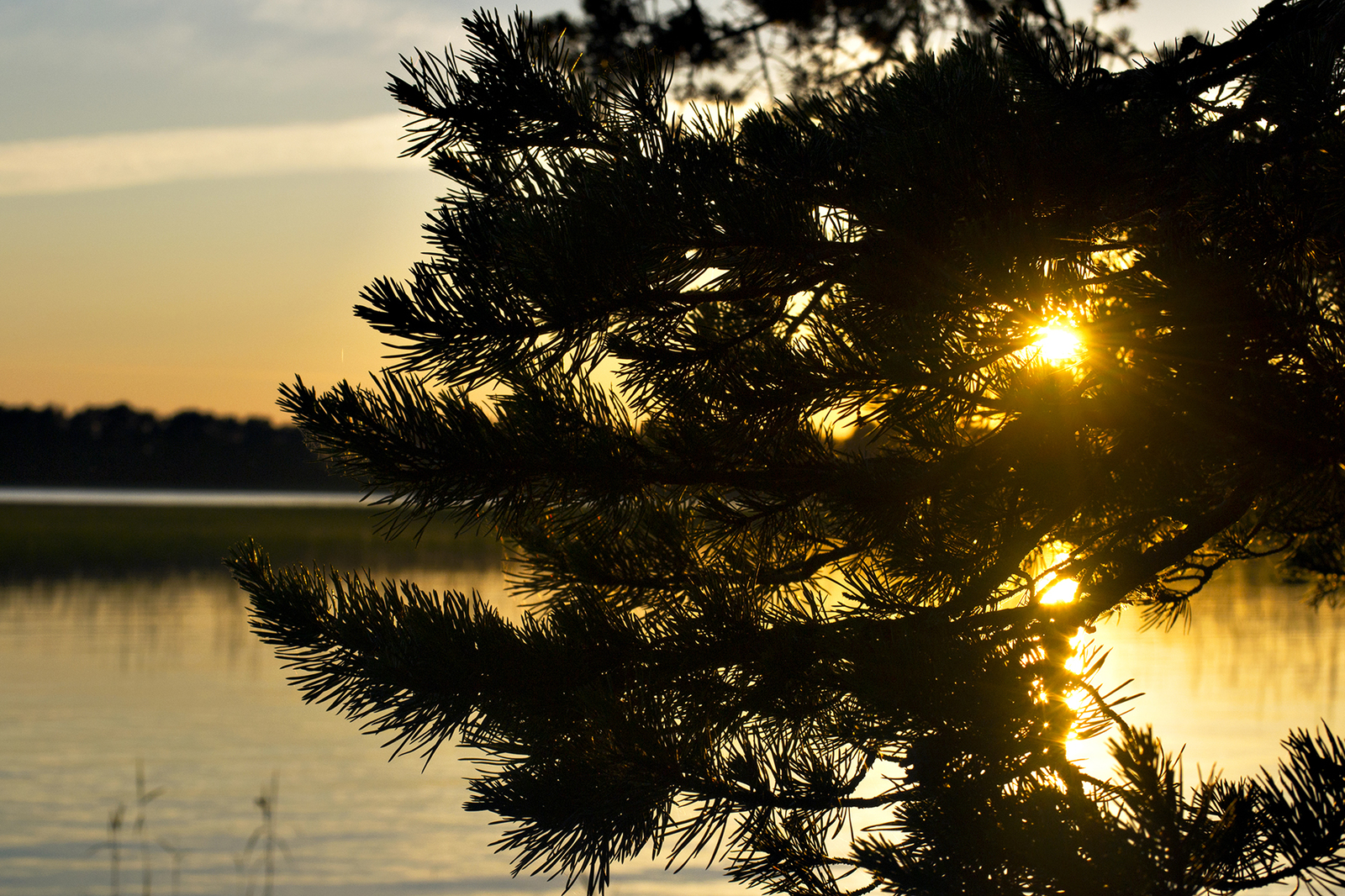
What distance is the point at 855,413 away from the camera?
2.25 metres

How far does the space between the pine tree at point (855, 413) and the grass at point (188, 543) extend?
12.3 meters

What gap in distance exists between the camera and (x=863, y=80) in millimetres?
2449

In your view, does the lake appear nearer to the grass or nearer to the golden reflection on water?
the golden reflection on water

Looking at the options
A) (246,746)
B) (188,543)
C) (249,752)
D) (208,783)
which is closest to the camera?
(208,783)

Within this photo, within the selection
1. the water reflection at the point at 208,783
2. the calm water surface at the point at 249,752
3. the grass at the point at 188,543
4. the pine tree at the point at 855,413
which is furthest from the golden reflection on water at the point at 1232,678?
the grass at the point at 188,543

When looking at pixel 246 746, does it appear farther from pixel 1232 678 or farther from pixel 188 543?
pixel 188 543

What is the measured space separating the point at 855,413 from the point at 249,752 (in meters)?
8.01

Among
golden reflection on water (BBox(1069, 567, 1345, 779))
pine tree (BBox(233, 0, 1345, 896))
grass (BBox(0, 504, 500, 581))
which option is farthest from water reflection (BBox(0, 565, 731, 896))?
pine tree (BBox(233, 0, 1345, 896))

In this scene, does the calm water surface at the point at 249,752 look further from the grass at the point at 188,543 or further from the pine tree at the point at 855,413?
the grass at the point at 188,543

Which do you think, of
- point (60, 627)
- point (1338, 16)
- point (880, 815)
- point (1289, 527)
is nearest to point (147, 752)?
point (880, 815)

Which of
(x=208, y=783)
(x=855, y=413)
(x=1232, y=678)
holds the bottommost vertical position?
(x=208, y=783)

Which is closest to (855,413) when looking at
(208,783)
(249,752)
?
(208,783)

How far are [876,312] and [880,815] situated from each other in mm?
5450

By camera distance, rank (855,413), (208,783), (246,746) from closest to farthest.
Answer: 1. (855,413)
2. (208,783)
3. (246,746)
